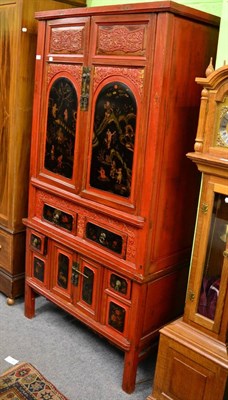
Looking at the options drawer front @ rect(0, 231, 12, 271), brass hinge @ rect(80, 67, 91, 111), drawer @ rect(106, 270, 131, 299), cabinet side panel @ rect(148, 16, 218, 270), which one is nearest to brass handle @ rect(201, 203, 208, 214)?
cabinet side panel @ rect(148, 16, 218, 270)

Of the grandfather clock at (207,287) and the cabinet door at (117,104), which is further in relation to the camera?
the cabinet door at (117,104)

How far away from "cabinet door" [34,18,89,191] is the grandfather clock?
737mm

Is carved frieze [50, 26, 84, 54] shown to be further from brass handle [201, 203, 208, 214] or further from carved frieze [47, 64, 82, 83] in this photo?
brass handle [201, 203, 208, 214]

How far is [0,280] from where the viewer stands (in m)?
2.98

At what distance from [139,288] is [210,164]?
2.27 feet

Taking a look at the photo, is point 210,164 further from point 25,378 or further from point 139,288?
point 25,378

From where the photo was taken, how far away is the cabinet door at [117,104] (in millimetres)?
1907

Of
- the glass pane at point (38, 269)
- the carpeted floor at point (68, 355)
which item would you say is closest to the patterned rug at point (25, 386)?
the carpeted floor at point (68, 355)

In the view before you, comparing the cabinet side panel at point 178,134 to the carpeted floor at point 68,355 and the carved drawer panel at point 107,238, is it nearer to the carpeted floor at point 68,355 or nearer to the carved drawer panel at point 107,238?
the carved drawer panel at point 107,238

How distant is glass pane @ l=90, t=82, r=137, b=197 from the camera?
1987mm

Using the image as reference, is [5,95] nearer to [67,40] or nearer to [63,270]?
[67,40]

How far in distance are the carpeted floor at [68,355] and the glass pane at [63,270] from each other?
1.14ft

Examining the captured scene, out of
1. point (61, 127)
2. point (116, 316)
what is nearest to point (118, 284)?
point (116, 316)

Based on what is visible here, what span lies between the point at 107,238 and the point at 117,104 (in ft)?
2.17
